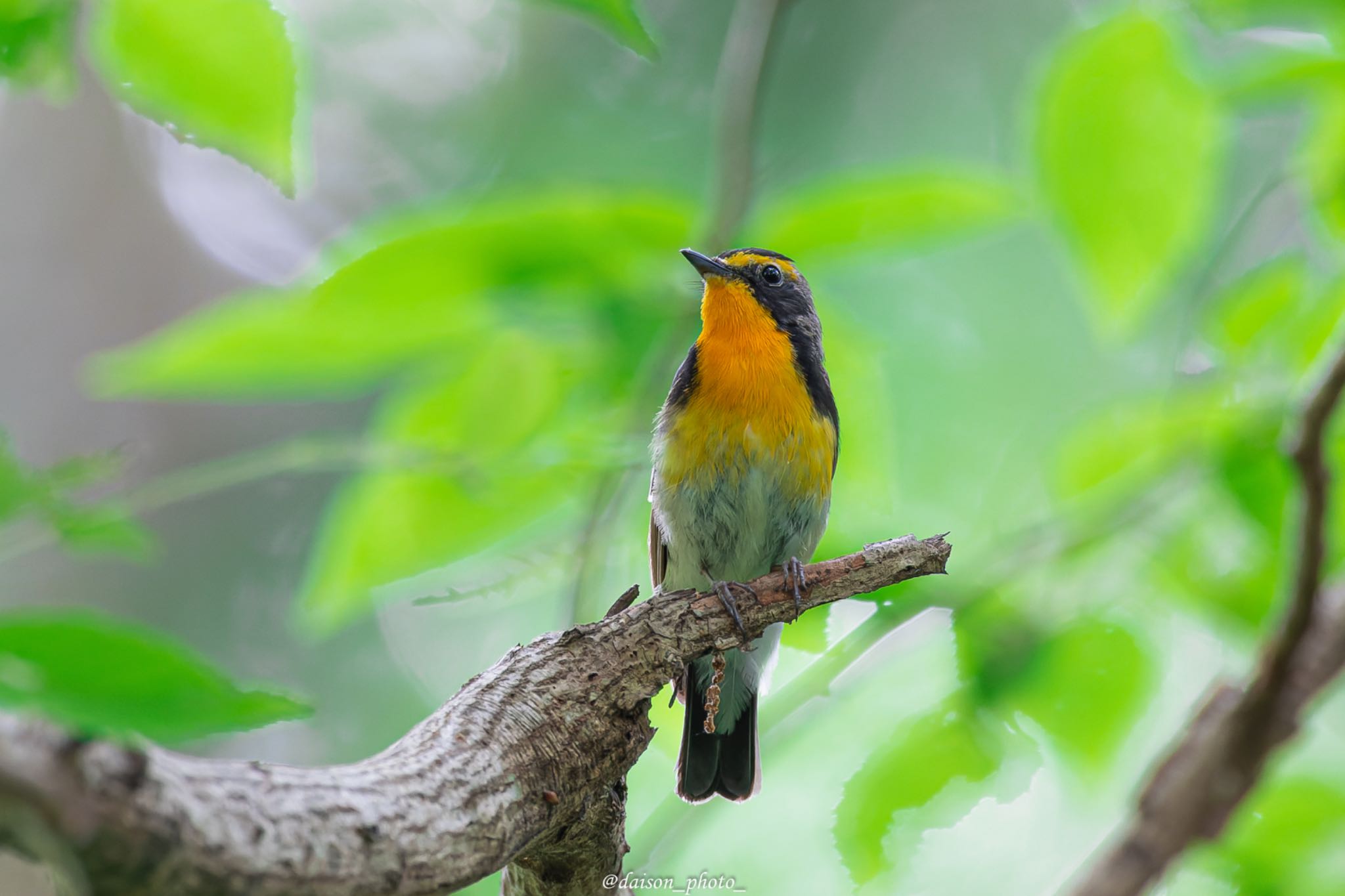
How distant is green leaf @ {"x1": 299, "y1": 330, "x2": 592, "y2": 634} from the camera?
258 cm

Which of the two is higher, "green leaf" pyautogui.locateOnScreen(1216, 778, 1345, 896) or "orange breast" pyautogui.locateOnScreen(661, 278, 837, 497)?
"orange breast" pyautogui.locateOnScreen(661, 278, 837, 497)

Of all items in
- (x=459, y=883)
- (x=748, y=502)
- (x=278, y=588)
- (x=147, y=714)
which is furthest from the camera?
(x=278, y=588)

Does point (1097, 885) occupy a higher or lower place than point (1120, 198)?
lower

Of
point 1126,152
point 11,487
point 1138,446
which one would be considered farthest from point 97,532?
point 1138,446

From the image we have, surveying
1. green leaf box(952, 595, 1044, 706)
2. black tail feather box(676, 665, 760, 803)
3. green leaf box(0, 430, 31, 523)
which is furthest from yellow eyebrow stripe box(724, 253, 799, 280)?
green leaf box(0, 430, 31, 523)

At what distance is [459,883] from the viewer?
6.60 ft

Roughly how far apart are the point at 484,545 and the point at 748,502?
2.26m

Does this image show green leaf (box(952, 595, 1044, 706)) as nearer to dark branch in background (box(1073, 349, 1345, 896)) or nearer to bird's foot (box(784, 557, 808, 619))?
bird's foot (box(784, 557, 808, 619))

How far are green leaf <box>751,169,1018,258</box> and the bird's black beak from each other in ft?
2.70

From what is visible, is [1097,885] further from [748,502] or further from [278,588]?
[278,588]

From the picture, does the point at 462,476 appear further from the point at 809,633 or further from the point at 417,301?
the point at 809,633

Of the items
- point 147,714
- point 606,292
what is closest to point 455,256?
point 606,292

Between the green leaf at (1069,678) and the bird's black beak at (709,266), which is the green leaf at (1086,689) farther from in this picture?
the bird's black beak at (709,266)

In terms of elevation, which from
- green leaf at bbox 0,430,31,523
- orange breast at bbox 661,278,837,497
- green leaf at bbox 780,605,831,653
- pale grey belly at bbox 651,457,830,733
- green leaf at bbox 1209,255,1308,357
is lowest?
green leaf at bbox 0,430,31,523
